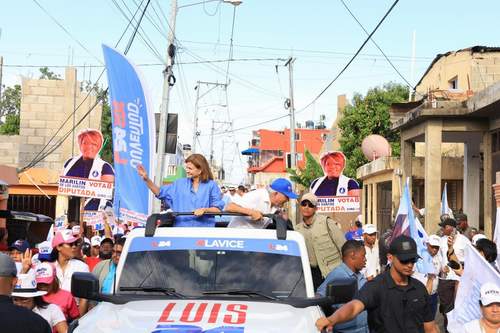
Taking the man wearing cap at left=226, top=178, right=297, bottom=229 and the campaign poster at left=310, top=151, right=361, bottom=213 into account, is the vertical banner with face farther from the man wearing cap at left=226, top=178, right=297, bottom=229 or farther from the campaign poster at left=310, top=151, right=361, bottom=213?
the campaign poster at left=310, top=151, right=361, bottom=213

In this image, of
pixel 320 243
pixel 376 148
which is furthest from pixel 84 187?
pixel 376 148

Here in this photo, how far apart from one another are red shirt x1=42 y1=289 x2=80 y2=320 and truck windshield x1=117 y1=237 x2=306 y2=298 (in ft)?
4.06

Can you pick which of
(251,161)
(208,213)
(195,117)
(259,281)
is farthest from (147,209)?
(251,161)

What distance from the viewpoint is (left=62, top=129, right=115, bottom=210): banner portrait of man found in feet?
50.8

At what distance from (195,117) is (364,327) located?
45845 mm

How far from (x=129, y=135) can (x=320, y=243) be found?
19.3 ft

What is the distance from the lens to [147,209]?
13.2 m

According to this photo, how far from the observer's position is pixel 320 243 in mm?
8219

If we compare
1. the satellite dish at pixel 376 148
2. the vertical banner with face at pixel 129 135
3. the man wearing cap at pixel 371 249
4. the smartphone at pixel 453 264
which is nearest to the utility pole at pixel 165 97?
the vertical banner with face at pixel 129 135

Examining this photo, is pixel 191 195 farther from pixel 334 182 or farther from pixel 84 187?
pixel 334 182

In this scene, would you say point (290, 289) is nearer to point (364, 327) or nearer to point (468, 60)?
point (364, 327)

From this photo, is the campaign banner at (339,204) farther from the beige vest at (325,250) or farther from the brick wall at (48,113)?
the brick wall at (48,113)

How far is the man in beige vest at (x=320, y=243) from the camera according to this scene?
8.20m

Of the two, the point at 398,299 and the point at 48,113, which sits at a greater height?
the point at 48,113
